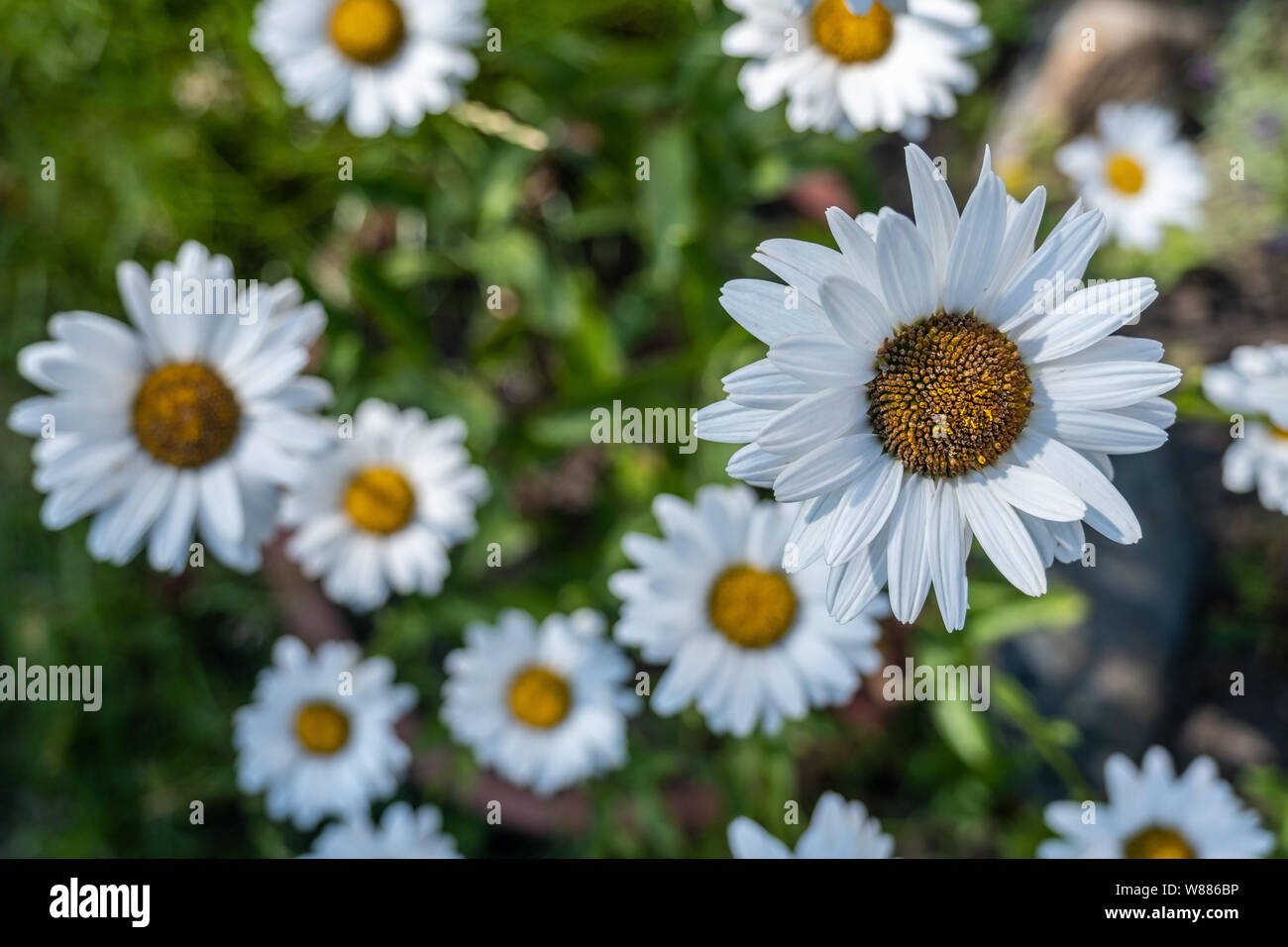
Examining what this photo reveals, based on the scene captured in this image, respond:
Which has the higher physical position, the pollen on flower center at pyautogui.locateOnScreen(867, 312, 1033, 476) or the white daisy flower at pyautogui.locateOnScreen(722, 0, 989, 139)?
the white daisy flower at pyautogui.locateOnScreen(722, 0, 989, 139)

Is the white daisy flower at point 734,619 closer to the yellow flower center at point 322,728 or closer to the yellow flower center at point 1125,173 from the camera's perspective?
the yellow flower center at point 322,728

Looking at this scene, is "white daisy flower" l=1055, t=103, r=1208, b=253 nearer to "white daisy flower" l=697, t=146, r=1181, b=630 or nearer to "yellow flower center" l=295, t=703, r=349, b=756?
"white daisy flower" l=697, t=146, r=1181, b=630

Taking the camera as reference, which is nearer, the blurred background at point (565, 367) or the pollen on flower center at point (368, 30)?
the pollen on flower center at point (368, 30)

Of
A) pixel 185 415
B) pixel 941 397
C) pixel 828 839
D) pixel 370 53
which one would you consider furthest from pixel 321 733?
pixel 941 397

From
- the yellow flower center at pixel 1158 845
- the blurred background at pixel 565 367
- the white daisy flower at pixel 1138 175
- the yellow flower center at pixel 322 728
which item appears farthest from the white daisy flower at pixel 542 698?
the white daisy flower at pixel 1138 175

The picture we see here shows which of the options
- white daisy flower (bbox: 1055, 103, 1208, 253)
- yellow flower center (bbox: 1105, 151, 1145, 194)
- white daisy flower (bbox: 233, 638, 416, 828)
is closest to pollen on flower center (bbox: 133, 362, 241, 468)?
white daisy flower (bbox: 233, 638, 416, 828)
